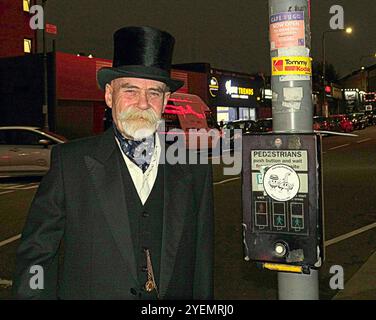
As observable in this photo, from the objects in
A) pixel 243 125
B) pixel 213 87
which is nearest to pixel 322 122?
pixel 213 87

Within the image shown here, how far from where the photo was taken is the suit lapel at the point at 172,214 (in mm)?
2635

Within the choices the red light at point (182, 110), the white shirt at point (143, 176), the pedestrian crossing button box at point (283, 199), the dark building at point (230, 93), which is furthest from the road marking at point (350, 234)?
the dark building at point (230, 93)

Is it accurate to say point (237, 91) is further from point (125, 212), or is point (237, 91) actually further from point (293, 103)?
point (125, 212)

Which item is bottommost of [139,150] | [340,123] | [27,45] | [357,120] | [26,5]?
[139,150]

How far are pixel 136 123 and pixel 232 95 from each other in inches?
1849

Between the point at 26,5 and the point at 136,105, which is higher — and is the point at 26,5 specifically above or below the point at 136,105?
above

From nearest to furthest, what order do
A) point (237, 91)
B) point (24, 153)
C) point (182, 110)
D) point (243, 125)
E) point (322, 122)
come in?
point (24, 153), point (182, 110), point (243, 125), point (322, 122), point (237, 91)

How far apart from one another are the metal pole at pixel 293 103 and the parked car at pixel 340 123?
4204 centimetres

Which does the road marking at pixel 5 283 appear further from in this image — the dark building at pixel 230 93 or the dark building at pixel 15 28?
the dark building at pixel 230 93

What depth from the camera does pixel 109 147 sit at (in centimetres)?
274

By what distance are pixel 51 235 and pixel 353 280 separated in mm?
4567

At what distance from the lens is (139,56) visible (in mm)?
2805

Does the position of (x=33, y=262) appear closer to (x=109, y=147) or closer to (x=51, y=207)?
(x=51, y=207)

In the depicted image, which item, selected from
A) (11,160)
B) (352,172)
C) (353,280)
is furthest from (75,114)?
(353,280)
